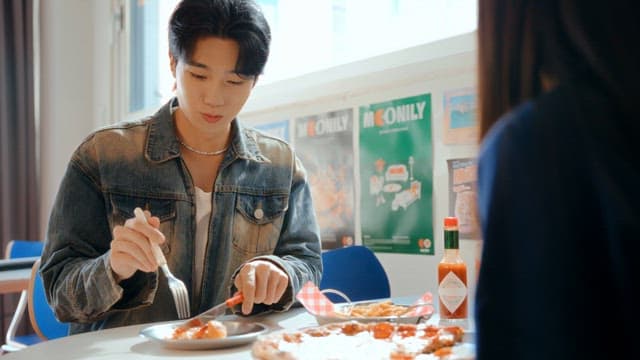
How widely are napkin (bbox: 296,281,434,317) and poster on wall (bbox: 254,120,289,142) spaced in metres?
1.34

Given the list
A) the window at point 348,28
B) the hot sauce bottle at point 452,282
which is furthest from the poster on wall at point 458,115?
the hot sauce bottle at point 452,282

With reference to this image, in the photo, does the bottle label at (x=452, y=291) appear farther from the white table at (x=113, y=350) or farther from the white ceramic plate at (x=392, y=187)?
the white ceramic plate at (x=392, y=187)

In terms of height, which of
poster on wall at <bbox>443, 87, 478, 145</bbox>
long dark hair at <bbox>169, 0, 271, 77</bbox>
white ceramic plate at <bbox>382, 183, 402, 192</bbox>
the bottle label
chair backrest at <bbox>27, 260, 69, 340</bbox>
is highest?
long dark hair at <bbox>169, 0, 271, 77</bbox>

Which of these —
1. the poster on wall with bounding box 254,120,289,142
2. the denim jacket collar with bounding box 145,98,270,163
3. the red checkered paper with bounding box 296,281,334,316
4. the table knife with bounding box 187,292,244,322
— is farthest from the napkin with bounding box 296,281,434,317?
the poster on wall with bounding box 254,120,289,142

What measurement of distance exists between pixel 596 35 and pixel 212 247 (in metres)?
1.12

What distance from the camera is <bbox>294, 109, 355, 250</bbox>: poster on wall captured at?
2.37 metres

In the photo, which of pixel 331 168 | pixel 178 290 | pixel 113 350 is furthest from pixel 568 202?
pixel 331 168

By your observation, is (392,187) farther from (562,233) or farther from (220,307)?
(562,233)

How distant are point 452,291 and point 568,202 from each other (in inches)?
31.7

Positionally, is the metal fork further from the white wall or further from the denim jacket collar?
the white wall

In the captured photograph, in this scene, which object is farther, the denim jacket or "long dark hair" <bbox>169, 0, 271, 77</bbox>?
"long dark hair" <bbox>169, 0, 271, 77</bbox>

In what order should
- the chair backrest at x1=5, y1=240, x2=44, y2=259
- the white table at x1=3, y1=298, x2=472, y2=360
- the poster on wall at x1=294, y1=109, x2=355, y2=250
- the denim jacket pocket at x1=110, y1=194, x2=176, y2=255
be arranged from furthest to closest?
the chair backrest at x1=5, y1=240, x2=44, y2=259 < the poster on wall at x1=294, y1=109, x2=355, y2=250 < the denim jacket pocket at x1=110, y1=194, x2=176, y2=255 < the white table at x1=3, y1=298, x2=472, y2=360

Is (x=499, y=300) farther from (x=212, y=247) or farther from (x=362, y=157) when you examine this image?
(x=362, y=157)

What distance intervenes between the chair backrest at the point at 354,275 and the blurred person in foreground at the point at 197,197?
378 millimetres
